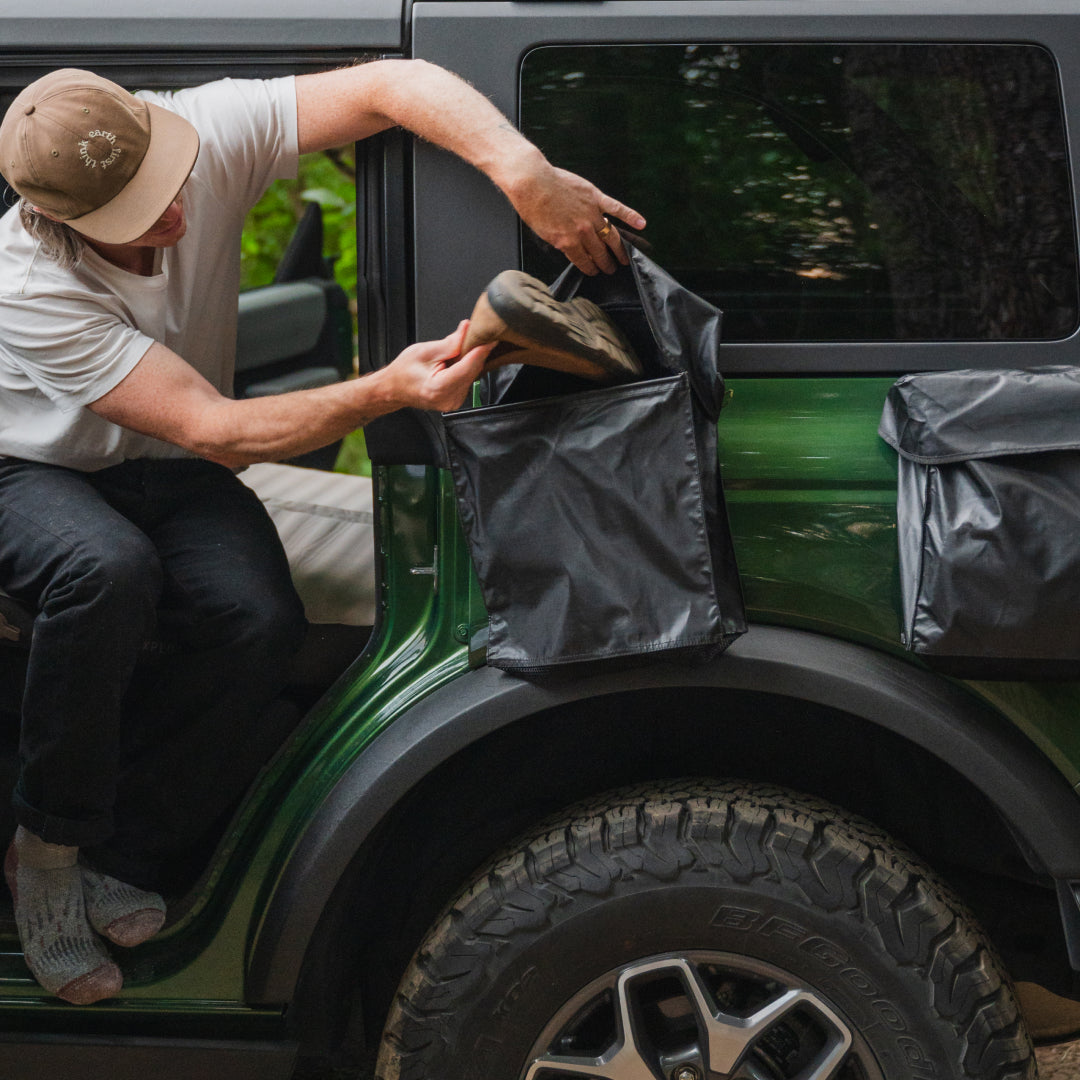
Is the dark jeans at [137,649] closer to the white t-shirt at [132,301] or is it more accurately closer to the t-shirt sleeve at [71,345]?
the white t-shirt at [132,301]

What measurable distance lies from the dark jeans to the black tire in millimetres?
494

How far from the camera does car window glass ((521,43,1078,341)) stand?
5.61 feet

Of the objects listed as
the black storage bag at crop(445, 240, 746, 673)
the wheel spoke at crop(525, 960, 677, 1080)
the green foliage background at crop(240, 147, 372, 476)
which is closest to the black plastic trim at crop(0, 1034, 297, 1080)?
the wheel spoke at crop(525, 960, 677, 1080)

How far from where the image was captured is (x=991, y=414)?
1577 millimetres

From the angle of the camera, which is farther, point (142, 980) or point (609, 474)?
point (142, 980)

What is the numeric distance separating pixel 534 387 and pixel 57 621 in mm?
816

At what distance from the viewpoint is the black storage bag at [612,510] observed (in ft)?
5.25

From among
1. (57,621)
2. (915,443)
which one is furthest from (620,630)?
(57,621)

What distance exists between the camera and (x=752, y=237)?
1.76 m

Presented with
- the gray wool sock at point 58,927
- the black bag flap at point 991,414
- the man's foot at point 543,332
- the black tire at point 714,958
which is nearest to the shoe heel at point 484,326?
the man's foot at point 543,332

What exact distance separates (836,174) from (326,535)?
1270 millimetres

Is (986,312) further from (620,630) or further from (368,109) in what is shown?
(368,109)

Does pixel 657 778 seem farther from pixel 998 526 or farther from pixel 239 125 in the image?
pixel 239 125

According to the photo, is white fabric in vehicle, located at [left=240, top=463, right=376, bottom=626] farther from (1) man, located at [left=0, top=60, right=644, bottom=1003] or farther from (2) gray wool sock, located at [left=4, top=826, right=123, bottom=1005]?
(2) gray wool sock, located at [left=4, top=826, right=123, bottom=1005]
